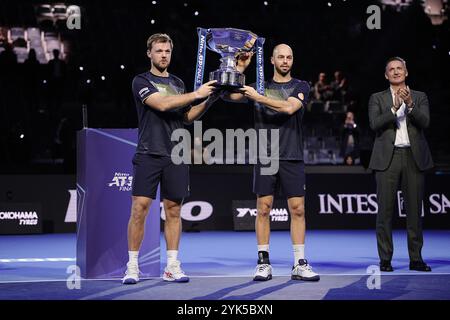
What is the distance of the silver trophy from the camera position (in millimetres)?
5504

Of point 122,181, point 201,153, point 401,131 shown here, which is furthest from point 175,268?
point 201,153

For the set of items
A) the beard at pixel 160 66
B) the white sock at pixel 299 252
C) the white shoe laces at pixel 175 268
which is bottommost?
the white shoe laces at pixel 175 268

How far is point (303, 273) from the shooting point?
19.7ft

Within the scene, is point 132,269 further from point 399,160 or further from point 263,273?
point 399,160

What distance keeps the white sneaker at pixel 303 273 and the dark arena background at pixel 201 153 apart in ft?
0.41

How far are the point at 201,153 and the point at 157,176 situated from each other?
5855mm

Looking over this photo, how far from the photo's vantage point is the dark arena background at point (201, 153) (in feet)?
20.2

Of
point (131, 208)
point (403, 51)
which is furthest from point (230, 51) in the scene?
point (403, 51)

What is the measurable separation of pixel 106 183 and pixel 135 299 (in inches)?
64.2

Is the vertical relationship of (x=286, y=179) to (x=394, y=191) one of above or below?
above

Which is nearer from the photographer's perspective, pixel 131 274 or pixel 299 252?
pixel 131 274

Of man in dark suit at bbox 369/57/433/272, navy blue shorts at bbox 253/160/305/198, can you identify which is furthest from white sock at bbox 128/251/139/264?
man in dark suit at bbox 369/57/433/272

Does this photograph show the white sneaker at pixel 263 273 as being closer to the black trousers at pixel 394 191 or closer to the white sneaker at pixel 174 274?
the white sneaker at pixel 174 274

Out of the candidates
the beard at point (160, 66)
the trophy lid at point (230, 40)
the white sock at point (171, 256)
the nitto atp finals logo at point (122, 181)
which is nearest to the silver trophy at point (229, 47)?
the trophy lid at point (230, 40)
